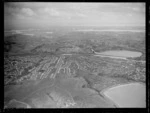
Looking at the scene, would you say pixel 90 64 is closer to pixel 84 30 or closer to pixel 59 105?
pixel 84 30

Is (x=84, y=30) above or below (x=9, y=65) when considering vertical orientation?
above

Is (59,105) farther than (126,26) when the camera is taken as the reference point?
No

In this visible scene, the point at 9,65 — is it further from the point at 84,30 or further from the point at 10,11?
the point at 84,30

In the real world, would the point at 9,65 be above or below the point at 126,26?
below
